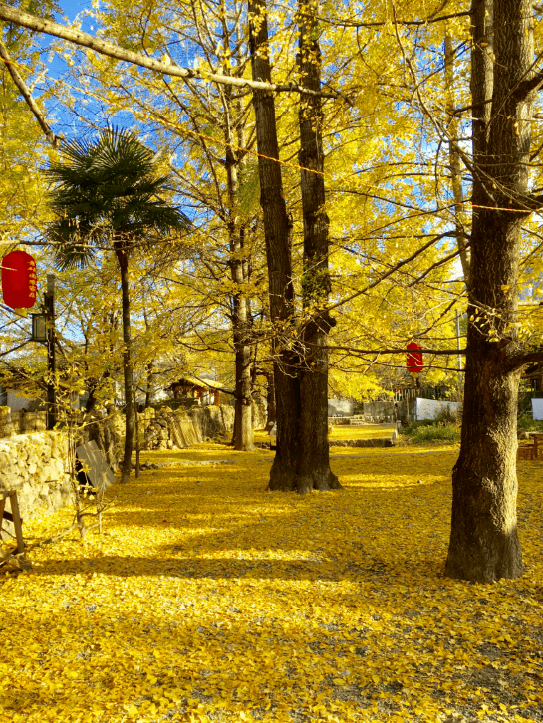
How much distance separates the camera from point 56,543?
17.9 feet

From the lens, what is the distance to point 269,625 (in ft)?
11.4

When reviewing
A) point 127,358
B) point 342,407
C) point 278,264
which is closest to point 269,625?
point 278,264

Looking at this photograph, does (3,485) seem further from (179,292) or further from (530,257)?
(179,292)

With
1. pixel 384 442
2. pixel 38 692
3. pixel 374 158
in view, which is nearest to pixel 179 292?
pixel 374 158

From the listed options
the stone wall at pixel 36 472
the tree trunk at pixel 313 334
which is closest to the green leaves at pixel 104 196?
the tree trunk at pixel 313 334

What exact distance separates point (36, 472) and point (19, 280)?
8.53ft

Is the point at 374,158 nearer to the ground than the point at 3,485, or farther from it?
farther from it

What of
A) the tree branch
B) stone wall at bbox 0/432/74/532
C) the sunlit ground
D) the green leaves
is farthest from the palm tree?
the sunlit ground

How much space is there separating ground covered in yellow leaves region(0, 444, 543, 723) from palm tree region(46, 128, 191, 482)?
14.1ft

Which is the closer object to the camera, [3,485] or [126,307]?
[3,485]

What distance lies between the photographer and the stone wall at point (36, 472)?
6.18m

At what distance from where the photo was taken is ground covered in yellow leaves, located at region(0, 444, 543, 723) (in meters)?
2.58

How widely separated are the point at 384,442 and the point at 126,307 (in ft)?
28.1

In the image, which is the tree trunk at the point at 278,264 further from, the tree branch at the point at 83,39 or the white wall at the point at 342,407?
the white wall at the point at 342,407
